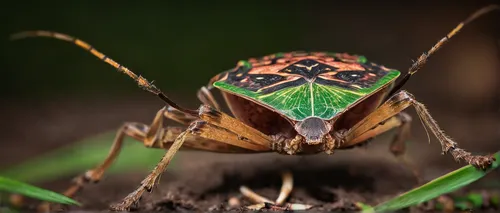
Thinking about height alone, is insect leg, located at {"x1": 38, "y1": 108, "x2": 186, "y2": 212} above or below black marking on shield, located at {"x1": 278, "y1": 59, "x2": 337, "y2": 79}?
below

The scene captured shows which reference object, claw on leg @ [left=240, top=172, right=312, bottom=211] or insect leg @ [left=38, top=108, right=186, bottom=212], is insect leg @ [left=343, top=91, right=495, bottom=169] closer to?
claw on leg @ [left=240, top=172, right=312, bottom=211]

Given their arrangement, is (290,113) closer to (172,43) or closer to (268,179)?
(268,179)

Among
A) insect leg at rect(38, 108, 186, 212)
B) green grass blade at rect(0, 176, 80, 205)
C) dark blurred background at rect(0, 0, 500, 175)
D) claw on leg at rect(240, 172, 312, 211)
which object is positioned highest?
dark blurred background at rect(0, 0, 500, 175)

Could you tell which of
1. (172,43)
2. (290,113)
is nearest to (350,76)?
(290,113)

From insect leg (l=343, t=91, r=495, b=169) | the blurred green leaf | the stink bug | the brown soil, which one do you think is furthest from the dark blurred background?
insect leg (l=343, t=91, r=495, b=169)

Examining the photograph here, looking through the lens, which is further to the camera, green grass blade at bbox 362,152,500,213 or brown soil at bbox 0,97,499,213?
brown soil at bbox 0,97,499,213

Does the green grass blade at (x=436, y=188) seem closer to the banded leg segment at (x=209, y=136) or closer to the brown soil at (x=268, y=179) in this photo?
the brown soil at (x=268, y=179)

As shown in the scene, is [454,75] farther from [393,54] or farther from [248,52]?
[248,52]
